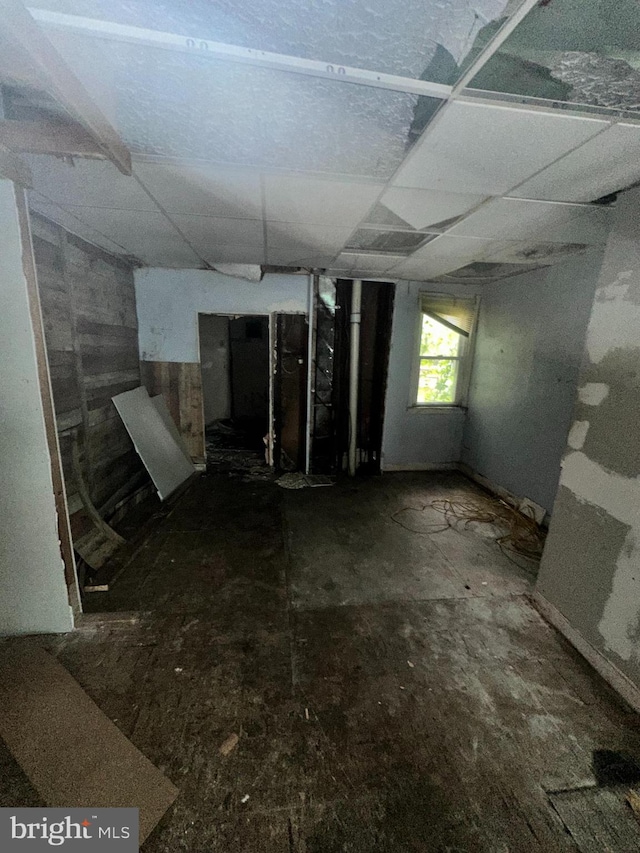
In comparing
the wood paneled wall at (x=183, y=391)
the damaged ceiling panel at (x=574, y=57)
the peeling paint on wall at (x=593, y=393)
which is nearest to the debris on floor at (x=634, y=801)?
the peeling paint on wall at (x=593, y=393)

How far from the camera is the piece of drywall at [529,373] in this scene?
3160 millimetres

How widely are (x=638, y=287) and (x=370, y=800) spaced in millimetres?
2648

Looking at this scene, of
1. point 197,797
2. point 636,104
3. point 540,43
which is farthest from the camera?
point 197,797

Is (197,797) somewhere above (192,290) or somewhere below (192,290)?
below

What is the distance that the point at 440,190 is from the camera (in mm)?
1861

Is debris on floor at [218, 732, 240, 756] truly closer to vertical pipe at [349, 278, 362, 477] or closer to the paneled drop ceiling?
the paneled drop ceiling

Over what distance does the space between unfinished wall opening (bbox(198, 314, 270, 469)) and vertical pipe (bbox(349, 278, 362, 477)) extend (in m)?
2.60

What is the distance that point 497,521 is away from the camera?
11.7 feet

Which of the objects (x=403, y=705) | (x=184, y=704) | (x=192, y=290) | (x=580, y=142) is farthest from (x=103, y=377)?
(x=580, y=142)

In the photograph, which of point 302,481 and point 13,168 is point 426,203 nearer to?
point 13,168

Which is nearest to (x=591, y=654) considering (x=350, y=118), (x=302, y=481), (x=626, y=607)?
(x=626, y=607)

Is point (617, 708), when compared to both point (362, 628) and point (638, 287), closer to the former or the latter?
point (362, 628)

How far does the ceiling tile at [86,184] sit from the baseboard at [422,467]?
156 inches

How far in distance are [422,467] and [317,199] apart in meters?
3.86
